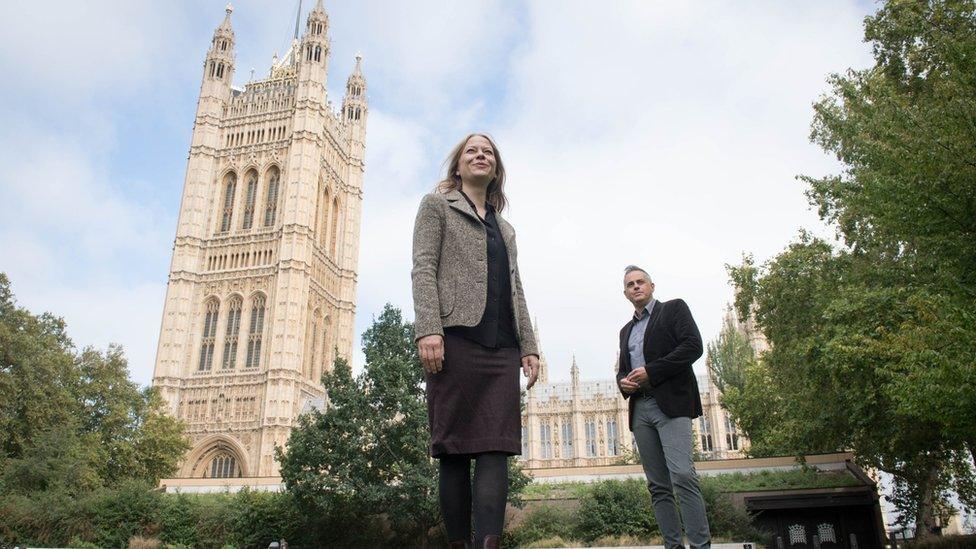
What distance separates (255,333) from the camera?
48.2m

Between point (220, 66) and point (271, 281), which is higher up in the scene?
point (220, 66)

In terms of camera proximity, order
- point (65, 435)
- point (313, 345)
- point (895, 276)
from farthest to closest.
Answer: point (313, 345)
point (65, 435)
point (895, 276)

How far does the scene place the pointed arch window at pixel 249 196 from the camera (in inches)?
2055

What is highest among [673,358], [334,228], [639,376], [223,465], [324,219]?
[324,219]

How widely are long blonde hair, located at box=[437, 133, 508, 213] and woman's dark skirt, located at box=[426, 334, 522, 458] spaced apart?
0.95 m

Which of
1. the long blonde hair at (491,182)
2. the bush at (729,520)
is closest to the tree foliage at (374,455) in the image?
the bush at (729,520)

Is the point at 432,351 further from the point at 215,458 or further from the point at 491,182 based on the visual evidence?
the point at 215,458

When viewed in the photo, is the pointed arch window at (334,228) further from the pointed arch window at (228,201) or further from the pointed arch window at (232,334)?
the pointed arch window at (232,334)

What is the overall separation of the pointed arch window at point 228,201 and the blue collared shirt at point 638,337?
2012 inches

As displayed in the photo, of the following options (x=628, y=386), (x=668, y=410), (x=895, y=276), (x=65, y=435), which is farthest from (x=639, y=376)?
(x=65, y=435)

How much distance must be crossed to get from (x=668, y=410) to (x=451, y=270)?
2001mm

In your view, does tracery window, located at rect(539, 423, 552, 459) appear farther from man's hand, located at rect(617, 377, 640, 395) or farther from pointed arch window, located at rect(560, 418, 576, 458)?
man's hand, located at rect(617, 377, 640, 395)

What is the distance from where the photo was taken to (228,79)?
5600cm

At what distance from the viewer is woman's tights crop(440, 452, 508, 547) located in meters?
2.91
